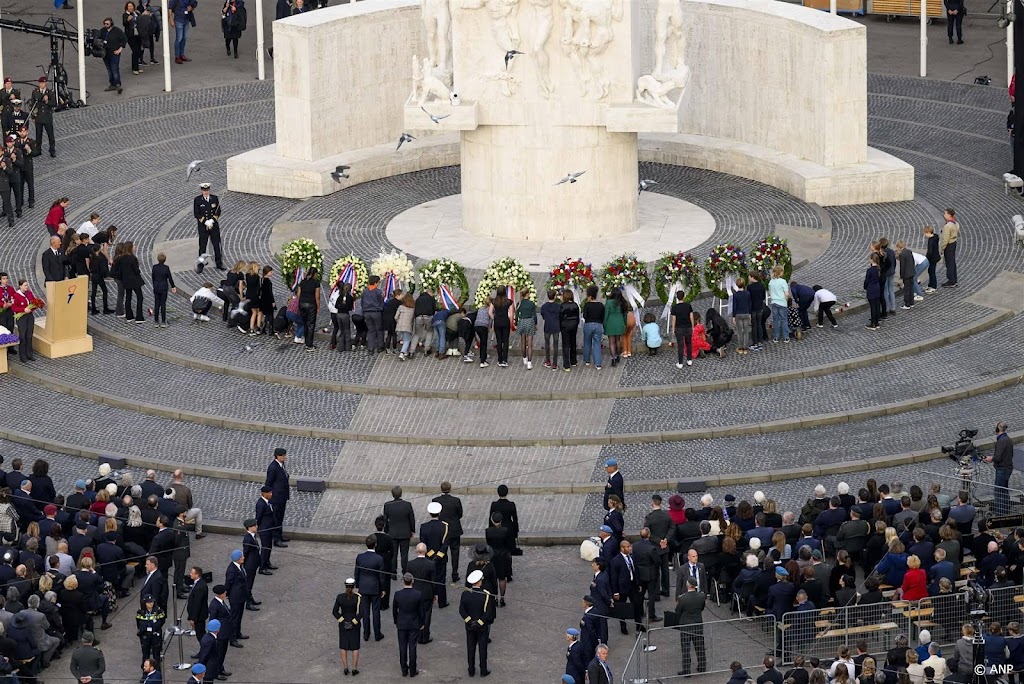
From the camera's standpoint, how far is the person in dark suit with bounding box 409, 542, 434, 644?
27141 mm

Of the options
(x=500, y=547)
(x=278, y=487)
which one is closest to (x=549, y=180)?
(x=278, y=487)

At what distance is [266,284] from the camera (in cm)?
3575

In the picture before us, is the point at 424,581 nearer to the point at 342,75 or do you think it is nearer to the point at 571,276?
the point at 571,276

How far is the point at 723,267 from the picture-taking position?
35281mm

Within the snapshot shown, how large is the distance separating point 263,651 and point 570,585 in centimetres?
408

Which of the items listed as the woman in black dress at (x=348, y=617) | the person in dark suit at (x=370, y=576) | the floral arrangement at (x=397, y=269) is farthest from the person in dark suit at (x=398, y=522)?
the floral arrangement at (x=397, y=269)

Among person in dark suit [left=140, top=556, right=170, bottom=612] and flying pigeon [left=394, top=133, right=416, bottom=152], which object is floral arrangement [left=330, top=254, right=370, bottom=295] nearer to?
flying pigeon [left=394, top=133, right=416, bottom=152]

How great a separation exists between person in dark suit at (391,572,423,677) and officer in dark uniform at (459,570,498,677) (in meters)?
0.57

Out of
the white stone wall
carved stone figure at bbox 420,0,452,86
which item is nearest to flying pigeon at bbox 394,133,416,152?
the white stone wall

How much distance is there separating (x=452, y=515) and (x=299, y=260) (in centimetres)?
872

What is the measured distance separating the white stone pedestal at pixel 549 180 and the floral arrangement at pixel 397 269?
13.9 ft

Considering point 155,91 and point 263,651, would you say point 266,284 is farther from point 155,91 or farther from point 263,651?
point 155,91

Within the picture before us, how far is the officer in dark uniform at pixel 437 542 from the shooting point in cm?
2805

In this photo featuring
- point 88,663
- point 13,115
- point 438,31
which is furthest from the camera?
point 13,115
